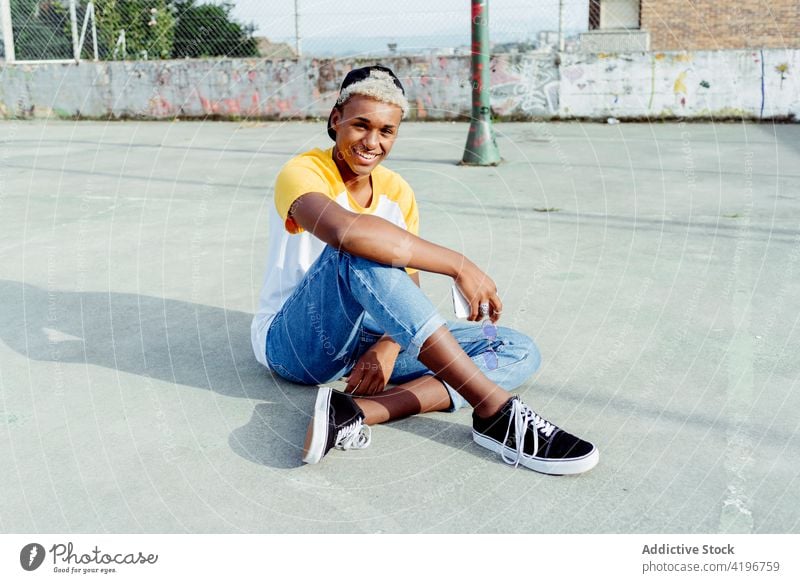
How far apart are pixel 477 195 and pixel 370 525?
4.35 metres

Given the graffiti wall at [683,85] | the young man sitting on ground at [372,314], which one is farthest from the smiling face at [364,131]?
the graffiti wall at [683,85]

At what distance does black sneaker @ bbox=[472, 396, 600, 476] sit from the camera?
2.24 metres

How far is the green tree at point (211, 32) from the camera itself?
1305cm

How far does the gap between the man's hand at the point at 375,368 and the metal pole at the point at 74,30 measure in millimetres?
12465

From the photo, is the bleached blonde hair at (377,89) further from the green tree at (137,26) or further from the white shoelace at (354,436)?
the green tree at (137,26)

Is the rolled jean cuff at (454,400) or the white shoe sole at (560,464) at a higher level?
the rolled jean cuff at (454,400)

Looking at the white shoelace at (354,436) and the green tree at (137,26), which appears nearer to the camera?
the white shoelace at (354,436)

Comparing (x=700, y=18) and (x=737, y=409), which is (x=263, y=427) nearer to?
(x=737, y=409)

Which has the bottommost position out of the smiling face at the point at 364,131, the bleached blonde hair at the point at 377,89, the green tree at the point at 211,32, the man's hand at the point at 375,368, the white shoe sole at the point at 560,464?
the white shoe sole at the point at 560,464

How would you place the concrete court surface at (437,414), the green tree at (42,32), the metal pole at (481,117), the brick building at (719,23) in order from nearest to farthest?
the concrete court surface at (437,414), the metal pole at (481,117), the green tree at (42,32), the brick building at (719,23)

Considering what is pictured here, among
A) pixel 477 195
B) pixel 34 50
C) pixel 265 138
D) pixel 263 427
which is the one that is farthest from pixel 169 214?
pixel 34 50

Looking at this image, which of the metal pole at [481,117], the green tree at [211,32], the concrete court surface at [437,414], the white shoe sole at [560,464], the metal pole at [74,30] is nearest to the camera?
the concrete court surface at [437,414]

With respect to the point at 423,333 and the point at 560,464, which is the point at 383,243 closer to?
the point at 423,333

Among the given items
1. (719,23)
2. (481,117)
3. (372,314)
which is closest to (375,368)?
(372,314)
